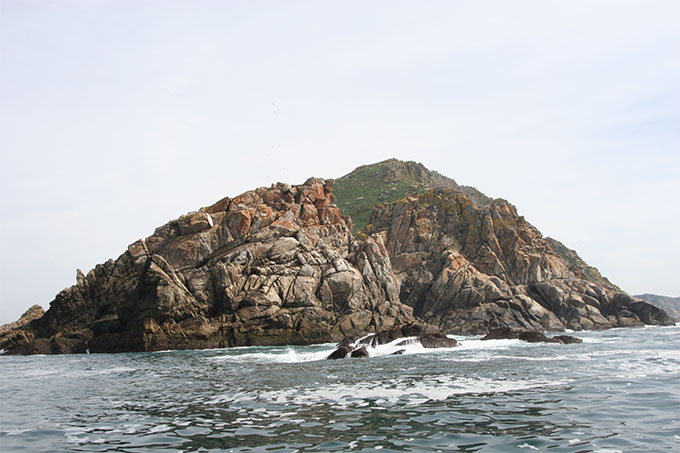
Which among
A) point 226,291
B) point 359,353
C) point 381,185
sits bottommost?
point 359,353

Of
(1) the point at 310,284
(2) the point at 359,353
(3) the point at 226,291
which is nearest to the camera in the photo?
(2) the point at 359,353

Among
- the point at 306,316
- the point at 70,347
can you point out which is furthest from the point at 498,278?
the point at 70,347

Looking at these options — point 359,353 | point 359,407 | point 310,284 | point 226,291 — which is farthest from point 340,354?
point 310,284

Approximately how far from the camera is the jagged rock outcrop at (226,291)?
52.3m

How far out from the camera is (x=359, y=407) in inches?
698

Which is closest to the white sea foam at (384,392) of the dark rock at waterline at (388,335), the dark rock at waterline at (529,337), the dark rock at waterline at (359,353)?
the dark rock at waterline at (359,353)

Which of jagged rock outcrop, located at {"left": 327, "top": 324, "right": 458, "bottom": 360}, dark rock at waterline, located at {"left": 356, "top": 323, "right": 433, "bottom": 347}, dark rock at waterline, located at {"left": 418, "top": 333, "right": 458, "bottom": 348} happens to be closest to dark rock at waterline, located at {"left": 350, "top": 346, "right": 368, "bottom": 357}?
jagged rock outcrop, located at {"left": 327, "top": 324, "right": 458, "bottom": 360}

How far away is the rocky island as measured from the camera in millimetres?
53625

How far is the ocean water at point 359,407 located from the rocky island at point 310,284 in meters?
21.7

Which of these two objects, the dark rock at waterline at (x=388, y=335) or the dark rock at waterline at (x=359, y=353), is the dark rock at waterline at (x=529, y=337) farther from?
the dark rock at waterline at (x=359, y=353)

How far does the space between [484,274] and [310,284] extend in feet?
139

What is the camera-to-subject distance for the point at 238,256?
59.1 m

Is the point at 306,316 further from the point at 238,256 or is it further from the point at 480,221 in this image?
the point at 480,221

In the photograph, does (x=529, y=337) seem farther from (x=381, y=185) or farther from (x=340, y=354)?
(x=381, y=185)
